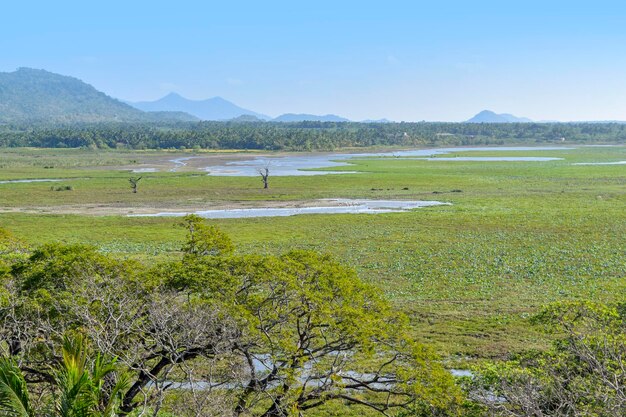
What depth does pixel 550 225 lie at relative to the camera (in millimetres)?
51844

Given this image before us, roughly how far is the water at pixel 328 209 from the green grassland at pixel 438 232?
125 inches

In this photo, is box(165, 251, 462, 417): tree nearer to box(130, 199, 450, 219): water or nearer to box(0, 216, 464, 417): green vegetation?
box(0, 216, 464, 417): green vegetation

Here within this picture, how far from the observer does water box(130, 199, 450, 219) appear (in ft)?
201

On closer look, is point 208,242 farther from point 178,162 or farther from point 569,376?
point 178,162

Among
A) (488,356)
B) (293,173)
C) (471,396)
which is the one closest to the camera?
(471,396)

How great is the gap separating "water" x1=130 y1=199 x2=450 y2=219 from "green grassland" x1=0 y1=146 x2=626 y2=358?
3.17 m

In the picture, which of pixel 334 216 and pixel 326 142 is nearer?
pixel 334 216

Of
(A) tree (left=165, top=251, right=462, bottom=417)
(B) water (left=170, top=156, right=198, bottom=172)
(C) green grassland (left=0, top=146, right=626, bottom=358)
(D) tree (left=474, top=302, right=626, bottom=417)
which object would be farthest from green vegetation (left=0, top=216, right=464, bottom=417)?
(B) water (left=170, top=156, right=198, bottom=172)

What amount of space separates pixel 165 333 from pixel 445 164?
113971mm

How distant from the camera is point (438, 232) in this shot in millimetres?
49656

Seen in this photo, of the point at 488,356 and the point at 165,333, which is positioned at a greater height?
the point at 165,333

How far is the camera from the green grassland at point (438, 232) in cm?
3036

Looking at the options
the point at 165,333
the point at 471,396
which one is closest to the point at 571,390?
the point at 471,396

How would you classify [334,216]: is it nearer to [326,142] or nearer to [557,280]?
[557,280]
